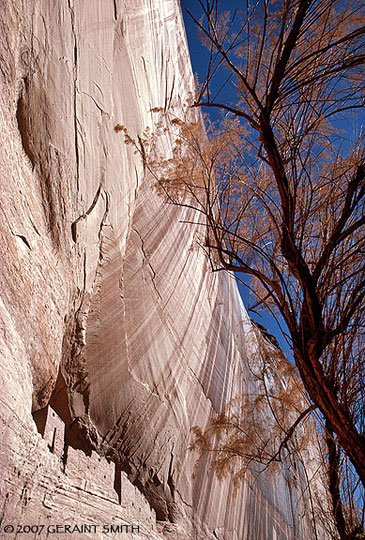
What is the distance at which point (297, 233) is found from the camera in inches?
94.0

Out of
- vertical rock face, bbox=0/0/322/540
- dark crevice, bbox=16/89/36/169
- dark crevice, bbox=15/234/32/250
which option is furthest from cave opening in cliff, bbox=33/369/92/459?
dark crevice, bbox=16/89/36/169

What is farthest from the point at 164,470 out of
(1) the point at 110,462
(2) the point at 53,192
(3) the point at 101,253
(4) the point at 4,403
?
(2) the point at 53,192

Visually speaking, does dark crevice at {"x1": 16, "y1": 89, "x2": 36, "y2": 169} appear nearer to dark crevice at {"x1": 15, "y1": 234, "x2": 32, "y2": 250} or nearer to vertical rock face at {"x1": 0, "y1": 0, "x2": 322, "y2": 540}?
vertical rock face at {"x1": 0, "y1": 0, "x2": 322, "y2": 540}

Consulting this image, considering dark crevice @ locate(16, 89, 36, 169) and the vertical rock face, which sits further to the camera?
dark crevice @ locate(16, 89, 36, 169)

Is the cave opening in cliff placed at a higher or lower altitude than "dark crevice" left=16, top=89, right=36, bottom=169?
lower

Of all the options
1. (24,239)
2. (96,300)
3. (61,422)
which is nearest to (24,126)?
(24,239)

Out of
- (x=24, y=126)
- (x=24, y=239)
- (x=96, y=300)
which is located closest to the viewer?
(x=24, y=239)

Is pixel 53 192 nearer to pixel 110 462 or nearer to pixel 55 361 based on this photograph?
pixel 55 361

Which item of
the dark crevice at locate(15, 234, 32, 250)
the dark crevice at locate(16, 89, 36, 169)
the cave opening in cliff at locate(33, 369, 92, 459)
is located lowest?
the cave opening in cliff at locate(33, 369, 92, 459)

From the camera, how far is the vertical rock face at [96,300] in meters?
1.71

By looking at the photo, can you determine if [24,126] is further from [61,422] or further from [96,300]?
[61,422]

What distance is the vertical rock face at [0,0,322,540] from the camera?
1715 millimetres

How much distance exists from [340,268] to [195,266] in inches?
82.9

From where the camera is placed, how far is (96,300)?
246 cm
